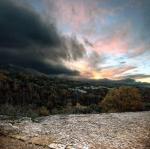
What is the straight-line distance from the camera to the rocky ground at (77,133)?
11.1 metres

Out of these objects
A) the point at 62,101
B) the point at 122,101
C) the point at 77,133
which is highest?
the point at 62,101

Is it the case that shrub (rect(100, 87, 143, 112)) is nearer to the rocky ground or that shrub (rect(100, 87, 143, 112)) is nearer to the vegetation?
the vegetation

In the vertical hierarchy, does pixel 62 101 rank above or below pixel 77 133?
above

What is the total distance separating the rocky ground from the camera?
11.1m

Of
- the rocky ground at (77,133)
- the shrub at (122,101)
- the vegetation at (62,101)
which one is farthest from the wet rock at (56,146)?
the shrub at (122,101)

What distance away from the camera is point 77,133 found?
498 inches

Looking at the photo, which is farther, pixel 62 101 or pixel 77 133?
pixel 62 101

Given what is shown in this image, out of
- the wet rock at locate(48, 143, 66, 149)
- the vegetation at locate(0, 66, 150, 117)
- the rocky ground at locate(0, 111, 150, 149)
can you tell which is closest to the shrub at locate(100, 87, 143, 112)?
the vegetation at locate(0, 66, 150, 117)

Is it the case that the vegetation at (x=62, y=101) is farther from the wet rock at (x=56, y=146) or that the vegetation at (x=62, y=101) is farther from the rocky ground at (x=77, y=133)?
the wet rock at (x=56, y=146)

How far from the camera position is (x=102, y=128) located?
13773 millimetres

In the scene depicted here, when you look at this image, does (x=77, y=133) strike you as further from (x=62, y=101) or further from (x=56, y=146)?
(x=62, y=101)

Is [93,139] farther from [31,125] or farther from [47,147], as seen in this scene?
[31,125]

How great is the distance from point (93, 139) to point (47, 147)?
2.12 metres

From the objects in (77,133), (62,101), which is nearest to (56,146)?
(77,133)
